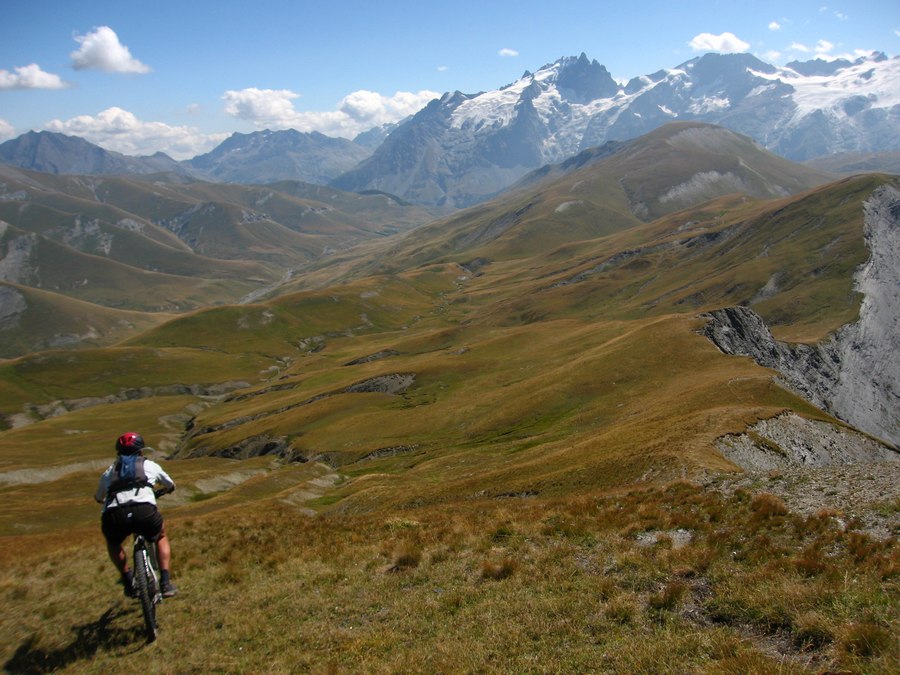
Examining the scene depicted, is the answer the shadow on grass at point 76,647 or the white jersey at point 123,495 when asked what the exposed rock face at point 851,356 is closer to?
the white jersey at point 123,495

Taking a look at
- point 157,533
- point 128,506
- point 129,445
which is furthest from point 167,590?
point 129,445

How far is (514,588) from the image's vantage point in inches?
617

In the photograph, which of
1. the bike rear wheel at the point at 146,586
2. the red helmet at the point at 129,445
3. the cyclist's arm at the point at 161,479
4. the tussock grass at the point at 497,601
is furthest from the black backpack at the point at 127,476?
the tussock grass at the point at 497,601

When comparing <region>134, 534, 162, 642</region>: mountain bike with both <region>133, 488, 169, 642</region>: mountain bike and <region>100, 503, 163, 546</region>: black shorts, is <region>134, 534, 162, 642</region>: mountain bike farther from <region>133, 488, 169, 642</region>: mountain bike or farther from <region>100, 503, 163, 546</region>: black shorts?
<region>100, 503, 163, 546</region>: black shorts

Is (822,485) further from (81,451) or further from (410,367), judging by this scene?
(81,451)

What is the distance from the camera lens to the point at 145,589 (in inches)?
586

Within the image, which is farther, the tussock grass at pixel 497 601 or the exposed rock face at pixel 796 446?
the exposed rock face at pixel 796 446

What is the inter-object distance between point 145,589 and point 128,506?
7.61 ft

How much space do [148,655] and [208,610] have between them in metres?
2.43

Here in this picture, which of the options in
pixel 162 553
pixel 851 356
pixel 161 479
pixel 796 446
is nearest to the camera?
pixel 162 553

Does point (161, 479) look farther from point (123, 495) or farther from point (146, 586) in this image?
point (146, 586)

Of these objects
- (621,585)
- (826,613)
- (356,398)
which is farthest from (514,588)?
(356,398)

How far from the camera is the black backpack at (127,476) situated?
15.8m

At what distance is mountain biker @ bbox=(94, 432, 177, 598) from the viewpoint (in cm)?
1562
